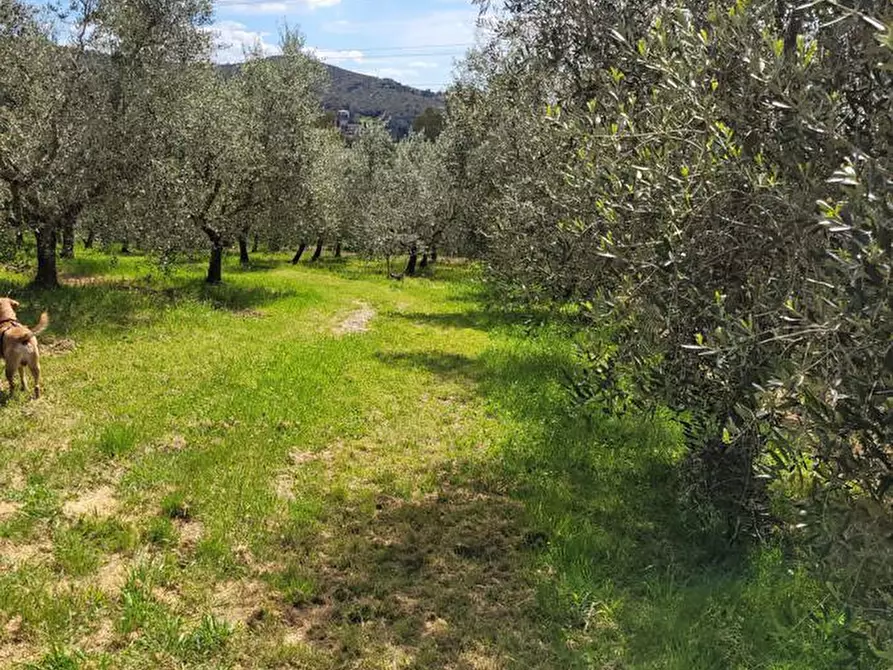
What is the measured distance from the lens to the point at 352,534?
7719 mm

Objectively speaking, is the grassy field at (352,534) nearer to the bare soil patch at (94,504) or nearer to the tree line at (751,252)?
the bare soil patch at (94,504)

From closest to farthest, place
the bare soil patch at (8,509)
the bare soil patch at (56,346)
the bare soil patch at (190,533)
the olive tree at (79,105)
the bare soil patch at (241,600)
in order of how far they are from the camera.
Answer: the bare soil patch at (241,600)
the bare soil patch at (190,533)
the bare soil patch at (8,509)
the bare soil patch at (56,346)
the olive tree at (79,105)

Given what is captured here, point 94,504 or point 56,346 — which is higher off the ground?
point 56,346

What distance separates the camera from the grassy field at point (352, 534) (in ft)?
18.4

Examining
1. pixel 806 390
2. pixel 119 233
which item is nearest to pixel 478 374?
pixel 806 390

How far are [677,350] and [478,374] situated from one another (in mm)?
10408

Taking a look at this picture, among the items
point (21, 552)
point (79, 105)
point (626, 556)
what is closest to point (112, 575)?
point (21, 552)

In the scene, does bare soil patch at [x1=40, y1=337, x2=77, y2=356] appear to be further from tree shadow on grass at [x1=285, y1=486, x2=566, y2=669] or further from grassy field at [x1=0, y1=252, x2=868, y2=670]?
tree shadow on grass at [x1=285, y1=486, x2=566, y2=669]

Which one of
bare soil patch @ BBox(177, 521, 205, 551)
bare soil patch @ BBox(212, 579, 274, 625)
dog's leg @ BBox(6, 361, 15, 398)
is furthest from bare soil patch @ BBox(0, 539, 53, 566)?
dog's leg @ BBox(6, 361, 15, 398)

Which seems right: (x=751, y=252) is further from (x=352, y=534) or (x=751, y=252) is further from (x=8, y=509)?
(x=8, y=509)

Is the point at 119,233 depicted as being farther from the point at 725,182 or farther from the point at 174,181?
the point at 725,182

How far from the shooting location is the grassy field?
5.61 meters

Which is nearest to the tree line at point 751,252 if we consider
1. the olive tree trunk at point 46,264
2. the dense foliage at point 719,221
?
the dense foliage at point 719,221

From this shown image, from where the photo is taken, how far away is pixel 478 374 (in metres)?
16.1
